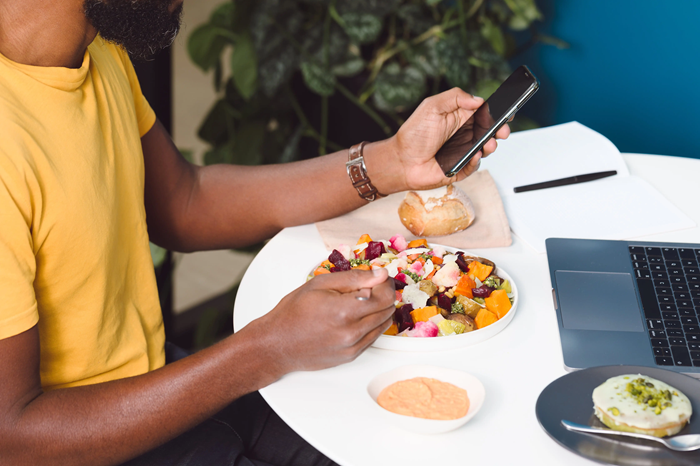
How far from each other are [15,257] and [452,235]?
69 centimetres

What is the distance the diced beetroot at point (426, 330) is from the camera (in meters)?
0.84

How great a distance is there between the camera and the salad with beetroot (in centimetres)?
86

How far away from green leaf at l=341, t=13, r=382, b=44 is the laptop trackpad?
Answer: 1.27m

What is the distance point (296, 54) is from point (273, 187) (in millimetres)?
1058

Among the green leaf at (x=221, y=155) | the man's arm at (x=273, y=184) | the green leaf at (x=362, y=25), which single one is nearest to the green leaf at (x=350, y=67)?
the green leaf at (x=362, y=25)

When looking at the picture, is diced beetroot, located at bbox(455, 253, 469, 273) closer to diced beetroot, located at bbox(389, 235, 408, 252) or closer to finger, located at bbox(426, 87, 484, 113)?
diced beetroot, located at bbox(389, 235, 408, 252)

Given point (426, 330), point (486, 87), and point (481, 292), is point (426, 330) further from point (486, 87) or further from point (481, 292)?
point (486, 87)

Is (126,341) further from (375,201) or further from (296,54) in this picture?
(296,54)

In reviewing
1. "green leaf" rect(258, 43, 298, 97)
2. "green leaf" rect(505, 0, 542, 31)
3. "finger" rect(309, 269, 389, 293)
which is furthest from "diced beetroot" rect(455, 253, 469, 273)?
"green leaf" rect(505, 0, 542, 31)

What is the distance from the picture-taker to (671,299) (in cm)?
93

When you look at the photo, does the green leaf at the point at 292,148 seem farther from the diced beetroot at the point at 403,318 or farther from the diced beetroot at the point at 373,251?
the diced beetroot at the point at 403,318

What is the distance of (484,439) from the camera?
71 centimetres

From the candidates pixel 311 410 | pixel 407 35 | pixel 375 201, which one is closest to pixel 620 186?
pixel 375 201

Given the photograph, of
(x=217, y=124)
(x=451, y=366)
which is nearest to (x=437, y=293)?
(x=451, y=366)
